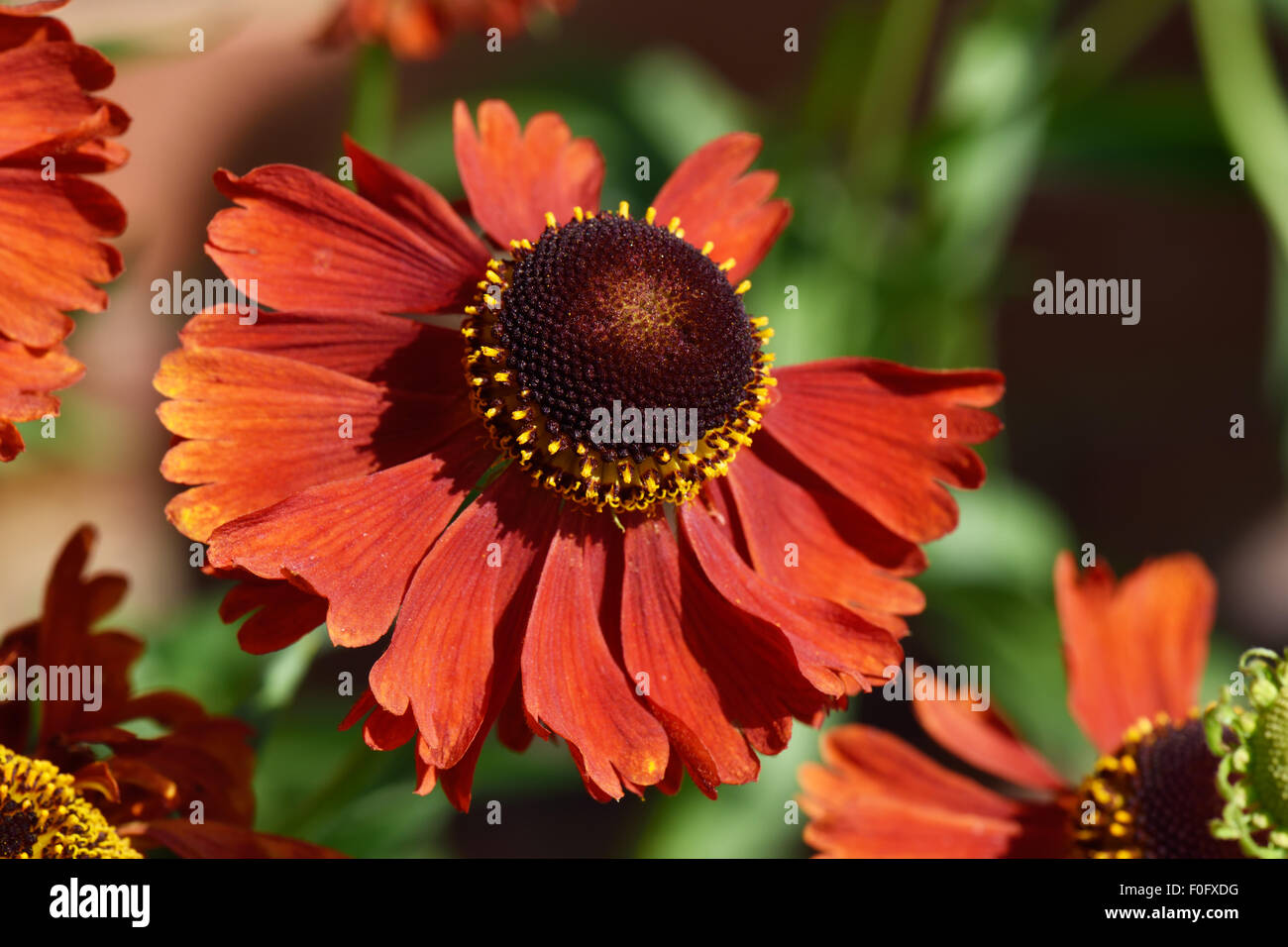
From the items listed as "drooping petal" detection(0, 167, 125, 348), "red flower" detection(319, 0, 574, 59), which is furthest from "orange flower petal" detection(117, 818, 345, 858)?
"red flower" detection(319, 0, 574, 59)

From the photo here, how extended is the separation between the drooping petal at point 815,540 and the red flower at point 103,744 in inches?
16.1

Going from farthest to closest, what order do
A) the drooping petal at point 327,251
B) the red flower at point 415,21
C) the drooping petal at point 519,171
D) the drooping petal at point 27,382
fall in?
the red flower at point 415,21 → the drooping petal at point 519,171 → the drooping petal at point 327,251 → the drooping petal at point 27,382

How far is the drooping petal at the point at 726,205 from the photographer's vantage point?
1.05m

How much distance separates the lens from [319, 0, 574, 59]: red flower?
54.6 inches

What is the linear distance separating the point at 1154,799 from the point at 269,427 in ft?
2.60

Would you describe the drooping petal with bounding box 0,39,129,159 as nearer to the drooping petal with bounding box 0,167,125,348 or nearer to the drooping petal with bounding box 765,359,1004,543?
the drooping petal with bounding box 0,167,125,348

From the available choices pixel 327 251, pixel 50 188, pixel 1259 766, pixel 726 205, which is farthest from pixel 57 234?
pixel 1259 766

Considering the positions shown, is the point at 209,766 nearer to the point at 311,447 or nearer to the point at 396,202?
the point at 311,447

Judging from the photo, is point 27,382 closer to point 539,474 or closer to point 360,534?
point 360,534

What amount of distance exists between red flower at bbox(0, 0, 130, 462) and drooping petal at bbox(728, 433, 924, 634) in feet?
1.63

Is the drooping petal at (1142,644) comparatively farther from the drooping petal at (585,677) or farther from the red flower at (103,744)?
the red flower at (103,744)

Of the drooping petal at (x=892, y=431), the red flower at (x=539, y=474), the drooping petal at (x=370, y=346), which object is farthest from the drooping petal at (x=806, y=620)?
the drooping petal at (x=370, y=346)

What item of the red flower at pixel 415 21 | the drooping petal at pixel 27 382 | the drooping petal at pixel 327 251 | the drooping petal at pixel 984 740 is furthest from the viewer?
the red flower at pixel 415 21

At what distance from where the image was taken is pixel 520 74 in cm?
213
